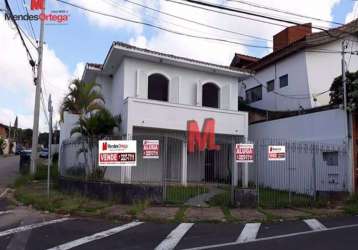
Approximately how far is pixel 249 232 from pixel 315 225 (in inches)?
89.2

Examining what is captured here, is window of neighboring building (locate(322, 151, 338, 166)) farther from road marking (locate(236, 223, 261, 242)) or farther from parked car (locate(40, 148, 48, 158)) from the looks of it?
parked car (locate(40, 148, 48, 158))

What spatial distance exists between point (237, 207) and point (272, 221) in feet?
7.12

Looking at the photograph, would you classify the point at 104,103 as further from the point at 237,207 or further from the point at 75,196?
the point at 237,207

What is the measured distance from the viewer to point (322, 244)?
8656mm

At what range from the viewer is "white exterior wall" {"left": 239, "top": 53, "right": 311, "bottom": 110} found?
→ 24.4m

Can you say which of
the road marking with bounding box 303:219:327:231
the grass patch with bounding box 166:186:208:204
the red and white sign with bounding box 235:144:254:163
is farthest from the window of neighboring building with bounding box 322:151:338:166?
the road marking with bounding box 303:219:327:231

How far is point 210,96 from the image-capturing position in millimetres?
23188

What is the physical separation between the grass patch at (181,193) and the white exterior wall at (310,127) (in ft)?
20.2

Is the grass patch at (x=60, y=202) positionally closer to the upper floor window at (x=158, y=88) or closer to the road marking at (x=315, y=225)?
the road marking at (x=315, y=225)

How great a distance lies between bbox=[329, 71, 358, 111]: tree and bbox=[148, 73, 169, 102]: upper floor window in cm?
778

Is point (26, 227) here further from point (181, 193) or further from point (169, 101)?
point (169, 101)

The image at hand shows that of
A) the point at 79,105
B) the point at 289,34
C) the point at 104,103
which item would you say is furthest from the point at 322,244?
the point at 289,34

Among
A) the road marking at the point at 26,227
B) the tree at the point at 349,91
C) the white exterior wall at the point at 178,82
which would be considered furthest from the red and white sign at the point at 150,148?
the tree at the point at 349,91

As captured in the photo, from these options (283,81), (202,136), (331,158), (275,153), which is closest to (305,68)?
(283,81)
